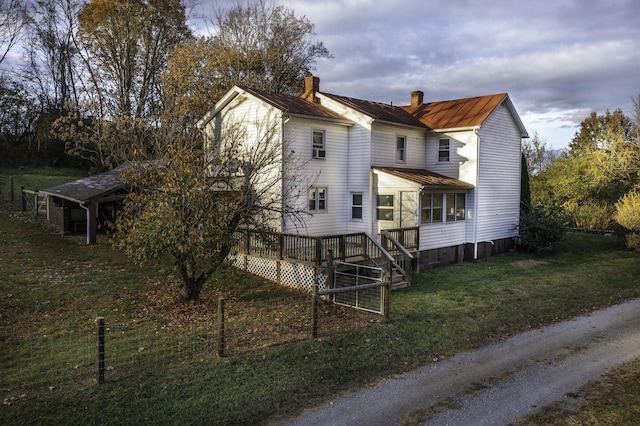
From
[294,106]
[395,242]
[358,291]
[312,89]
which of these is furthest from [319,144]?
[358,291]

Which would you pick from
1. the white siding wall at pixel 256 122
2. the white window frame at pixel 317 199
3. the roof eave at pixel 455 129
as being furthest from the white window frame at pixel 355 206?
the roof eave at pixel 455 129

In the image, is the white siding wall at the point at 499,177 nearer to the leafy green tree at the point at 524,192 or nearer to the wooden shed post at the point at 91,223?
the leafy green tree at the point at 524,192

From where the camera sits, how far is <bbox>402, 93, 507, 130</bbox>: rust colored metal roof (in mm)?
21031

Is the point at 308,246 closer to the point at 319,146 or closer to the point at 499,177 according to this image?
A: the point at 319,146

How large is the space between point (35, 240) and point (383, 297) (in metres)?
14.7

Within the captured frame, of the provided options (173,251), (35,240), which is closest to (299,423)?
(173,251)

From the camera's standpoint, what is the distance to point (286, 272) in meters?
15.1

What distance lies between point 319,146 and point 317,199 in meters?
2.29

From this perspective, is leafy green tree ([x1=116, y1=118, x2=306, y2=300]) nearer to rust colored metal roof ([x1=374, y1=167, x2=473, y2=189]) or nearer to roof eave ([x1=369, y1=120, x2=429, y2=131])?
rust colored metal roof ([x1=374, y1=167, x2=473, y2=189])

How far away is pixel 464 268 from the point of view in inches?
749

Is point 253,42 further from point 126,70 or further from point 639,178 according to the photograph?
point 639,178

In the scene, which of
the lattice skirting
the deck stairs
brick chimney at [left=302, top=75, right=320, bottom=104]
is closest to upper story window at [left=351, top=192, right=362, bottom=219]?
the deck stairs

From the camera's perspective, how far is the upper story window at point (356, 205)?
65.6 feet

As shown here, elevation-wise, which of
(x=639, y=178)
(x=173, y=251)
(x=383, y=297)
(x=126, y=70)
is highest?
(x=126, y=70)
